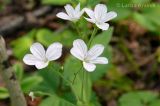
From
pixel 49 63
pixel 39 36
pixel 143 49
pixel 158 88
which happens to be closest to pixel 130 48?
pixel 143 49

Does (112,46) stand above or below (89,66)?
below

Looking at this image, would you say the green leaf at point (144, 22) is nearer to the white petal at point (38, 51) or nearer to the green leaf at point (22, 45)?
the green leaf at point (22, 45)

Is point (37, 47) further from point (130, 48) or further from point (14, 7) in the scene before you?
point (14, 7)

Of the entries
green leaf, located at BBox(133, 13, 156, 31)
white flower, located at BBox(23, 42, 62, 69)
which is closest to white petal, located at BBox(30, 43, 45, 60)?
white flower, located at BBox(23, 42, 62, 69)

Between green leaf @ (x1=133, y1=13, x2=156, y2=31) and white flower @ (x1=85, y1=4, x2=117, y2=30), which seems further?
green leaf @ (x1=133, y1=13, x2=156, y2=31)

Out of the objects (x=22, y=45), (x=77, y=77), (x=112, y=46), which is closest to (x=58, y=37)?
(x=22, y=45)

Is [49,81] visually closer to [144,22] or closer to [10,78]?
[10,78]

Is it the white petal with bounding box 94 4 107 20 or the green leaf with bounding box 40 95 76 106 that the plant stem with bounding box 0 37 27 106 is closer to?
the green leaf with bounding box 40 95 76 106
